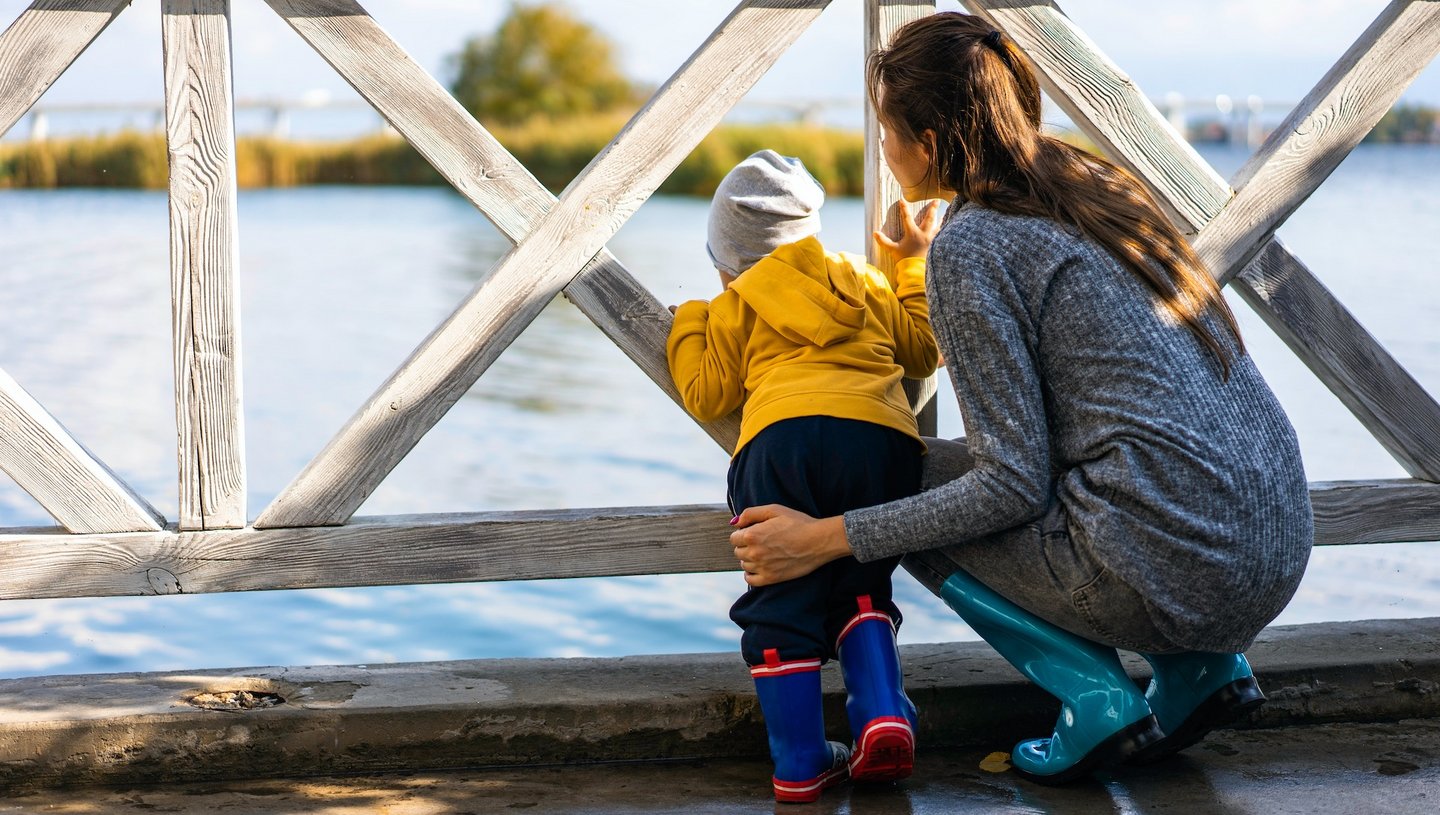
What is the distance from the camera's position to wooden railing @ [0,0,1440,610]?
2137 mm

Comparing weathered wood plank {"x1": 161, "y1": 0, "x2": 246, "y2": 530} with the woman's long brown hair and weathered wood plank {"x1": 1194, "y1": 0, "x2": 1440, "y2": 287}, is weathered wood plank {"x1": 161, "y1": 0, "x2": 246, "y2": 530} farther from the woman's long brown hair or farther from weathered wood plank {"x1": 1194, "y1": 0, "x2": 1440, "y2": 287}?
weathered wood plank {"x1": 1194, "y1": 0, "x2": 1440, "y2": 287}

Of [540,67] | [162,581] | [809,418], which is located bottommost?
[162,581]

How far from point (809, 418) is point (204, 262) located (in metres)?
0.97

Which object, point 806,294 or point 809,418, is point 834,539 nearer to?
point 809,418

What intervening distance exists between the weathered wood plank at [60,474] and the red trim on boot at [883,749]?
1.18 meters

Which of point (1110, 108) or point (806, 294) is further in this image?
point (1110, 108)

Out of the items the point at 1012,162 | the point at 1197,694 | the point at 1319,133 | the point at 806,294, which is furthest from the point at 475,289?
the point at 1319,133

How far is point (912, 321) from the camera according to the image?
7.33 feet

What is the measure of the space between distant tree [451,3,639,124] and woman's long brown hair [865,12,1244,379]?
31.6 meters

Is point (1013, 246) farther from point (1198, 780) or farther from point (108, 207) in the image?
point (108, 207)

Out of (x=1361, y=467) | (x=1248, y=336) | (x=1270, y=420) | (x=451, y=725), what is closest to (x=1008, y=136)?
(x=1270, y=420)

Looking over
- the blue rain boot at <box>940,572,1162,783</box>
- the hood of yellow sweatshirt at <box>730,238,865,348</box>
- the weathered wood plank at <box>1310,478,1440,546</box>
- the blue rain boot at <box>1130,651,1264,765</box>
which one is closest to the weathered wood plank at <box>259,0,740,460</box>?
the hood of yellow sweatshirt at <box>730,238,865,348</box>

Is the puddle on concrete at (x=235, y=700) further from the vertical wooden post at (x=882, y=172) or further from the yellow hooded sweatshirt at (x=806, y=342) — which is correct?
the vertical wooden post at (x=882, y=172)

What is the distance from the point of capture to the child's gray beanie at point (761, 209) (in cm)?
221
